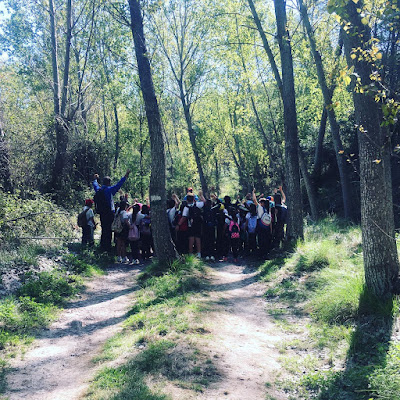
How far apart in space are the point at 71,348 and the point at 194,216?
6.01 meters

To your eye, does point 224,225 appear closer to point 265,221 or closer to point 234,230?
point 234,230

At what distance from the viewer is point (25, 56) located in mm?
26312

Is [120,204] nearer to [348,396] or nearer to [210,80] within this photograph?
[348,396]

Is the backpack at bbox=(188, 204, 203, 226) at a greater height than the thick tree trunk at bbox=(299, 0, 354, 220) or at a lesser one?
lesser

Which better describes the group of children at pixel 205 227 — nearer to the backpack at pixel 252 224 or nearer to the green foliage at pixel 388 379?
the backpack at pixel 252 224

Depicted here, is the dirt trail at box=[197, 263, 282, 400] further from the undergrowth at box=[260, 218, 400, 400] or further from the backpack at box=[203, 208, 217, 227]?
the backpack at box=[203, 208, 217, 227]

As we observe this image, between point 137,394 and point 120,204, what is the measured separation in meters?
7.92

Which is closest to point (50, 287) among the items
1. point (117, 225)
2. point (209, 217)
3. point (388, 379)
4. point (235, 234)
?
point (117, 225)

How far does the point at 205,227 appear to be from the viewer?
1158cm

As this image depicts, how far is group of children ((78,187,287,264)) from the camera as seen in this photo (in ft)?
37.4

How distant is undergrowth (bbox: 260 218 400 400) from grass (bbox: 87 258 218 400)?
1.14 metres

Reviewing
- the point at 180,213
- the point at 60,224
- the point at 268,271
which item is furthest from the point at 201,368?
the point at 60,224

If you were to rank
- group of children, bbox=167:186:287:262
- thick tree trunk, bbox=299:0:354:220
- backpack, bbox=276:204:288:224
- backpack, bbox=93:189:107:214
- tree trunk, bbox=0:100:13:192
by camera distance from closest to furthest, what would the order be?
group of children, bbox=167:186:287:262, backpack, bbox=93:189:107:214, backpack, bbox=276:204:288:224, tree trunk, bbox=0:100:13:192, thick tree trunk, bbox=299:0:354:220

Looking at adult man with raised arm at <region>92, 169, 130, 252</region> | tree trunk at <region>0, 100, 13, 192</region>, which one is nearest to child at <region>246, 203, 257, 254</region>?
adult man with raised arm at <region>92, 169, 130, 252</region>
